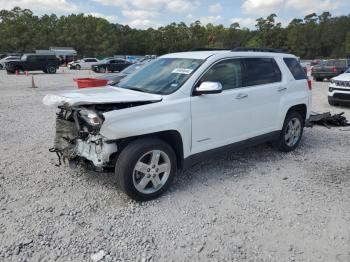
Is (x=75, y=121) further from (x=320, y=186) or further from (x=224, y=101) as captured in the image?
(x=320, y=186)

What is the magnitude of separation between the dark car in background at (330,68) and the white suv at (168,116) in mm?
18360

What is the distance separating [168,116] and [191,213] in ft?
3.88

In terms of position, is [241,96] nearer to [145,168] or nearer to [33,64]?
[145,168]

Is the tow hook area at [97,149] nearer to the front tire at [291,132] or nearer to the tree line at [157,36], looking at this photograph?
the front tire at [291,132]

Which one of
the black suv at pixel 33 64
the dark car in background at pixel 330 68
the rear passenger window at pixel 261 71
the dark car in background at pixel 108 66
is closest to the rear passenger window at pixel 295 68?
the rear passenger window at pixel 261 71

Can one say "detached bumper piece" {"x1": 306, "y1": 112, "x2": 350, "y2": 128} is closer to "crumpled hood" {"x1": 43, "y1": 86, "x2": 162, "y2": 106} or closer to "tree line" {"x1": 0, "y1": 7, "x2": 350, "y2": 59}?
"crumpled hood" {"x1": 43, "y1": 86, "x2": 162, "y2": 106}

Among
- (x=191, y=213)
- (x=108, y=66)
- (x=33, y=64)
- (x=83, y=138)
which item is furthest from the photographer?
(x=108, y=66)

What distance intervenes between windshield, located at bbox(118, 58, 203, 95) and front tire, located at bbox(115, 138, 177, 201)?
0.76m

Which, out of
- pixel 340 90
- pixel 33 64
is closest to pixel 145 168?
pixel 340 90

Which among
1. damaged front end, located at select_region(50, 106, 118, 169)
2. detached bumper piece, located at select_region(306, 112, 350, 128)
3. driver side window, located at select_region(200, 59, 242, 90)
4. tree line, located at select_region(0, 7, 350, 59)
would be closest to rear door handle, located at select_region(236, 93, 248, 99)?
driver side window, located at select_region(200, 59, 242, 90)

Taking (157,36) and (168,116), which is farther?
(157,36)

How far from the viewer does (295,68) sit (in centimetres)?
633

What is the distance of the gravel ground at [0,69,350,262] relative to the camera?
3359mm

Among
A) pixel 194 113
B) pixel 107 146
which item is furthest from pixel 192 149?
pixel 107 146
